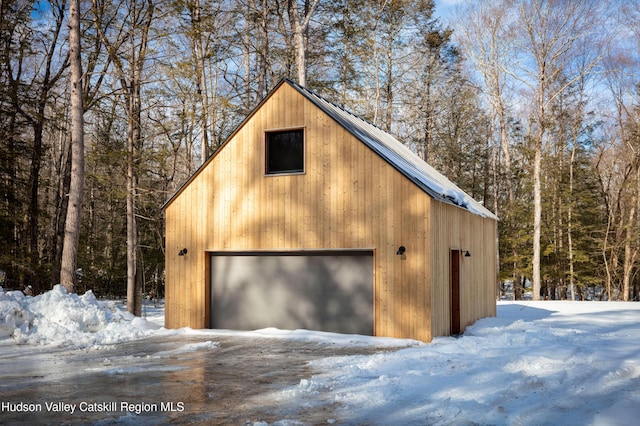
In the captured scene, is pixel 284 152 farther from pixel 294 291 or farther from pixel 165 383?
pixel 165 383

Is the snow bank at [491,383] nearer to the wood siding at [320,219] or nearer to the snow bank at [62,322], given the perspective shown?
the wood siding at [320,219]

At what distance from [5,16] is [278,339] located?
15.7 meters

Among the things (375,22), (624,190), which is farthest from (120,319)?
(624,190)

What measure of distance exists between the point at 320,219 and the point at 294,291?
165 centimetres

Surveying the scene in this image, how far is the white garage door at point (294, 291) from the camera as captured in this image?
10906mm

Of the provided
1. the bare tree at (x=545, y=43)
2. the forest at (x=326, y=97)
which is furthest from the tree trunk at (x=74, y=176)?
the bare tree at (x=545, y=43)

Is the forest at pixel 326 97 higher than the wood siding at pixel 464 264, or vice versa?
the forest at pixel 326 97

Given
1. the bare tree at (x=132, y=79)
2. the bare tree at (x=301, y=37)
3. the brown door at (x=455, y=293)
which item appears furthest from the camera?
the bare tree at (x=301, y=37)

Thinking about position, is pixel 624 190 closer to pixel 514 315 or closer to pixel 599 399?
pixel 514 315

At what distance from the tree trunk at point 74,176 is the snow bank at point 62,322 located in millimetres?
1651

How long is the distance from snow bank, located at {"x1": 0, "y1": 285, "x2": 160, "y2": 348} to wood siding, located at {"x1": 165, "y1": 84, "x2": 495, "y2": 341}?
5.29 feet

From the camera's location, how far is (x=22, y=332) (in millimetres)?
10109

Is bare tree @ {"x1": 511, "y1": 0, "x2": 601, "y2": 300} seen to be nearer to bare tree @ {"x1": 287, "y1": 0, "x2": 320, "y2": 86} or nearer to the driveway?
bare tree @ {"x1": 287, "y1": 0, "x2": 320, "y2": 86}

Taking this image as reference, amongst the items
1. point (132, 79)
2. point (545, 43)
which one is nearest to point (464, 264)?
point (132, 79)
